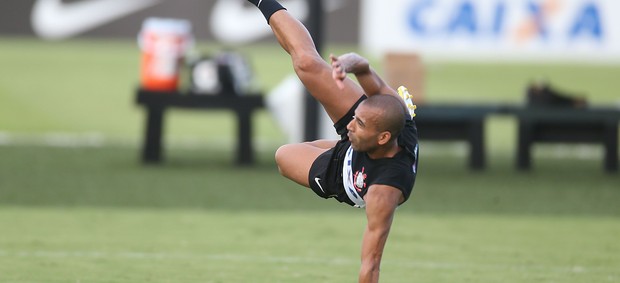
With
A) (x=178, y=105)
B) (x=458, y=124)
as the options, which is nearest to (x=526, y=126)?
(x=458, y=124)

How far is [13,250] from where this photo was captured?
10.4 m

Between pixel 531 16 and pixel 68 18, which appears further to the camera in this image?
pixel 68 18

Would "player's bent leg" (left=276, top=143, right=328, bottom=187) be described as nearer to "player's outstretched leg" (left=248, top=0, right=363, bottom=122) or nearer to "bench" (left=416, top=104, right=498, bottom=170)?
"player's outstretched leg" (left=248, top=0, right=363, bottom=122)

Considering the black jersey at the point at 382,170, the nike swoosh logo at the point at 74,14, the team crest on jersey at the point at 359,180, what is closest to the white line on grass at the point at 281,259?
the black jersey at the point at 382,170

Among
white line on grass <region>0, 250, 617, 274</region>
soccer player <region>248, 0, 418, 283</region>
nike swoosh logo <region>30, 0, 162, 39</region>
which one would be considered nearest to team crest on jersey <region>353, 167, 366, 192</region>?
soccer player <region>248, 0, 418, 283</region>

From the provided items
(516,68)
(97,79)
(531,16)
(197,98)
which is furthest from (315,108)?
(516,68)

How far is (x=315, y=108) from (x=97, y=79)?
32.4 feet

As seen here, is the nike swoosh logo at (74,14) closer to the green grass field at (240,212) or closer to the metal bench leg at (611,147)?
the green grass field at (240,212)

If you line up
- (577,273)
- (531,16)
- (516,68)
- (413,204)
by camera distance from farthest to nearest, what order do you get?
(516,68) < (531,16) < (413,204) < (577,273)

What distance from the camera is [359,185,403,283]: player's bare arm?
24.8ft

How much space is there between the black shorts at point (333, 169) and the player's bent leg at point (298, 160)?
0.20 feet

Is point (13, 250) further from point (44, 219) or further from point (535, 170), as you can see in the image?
point (535, 170)

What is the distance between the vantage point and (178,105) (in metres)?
16.7

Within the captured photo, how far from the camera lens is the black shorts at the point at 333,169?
8.47 metres
